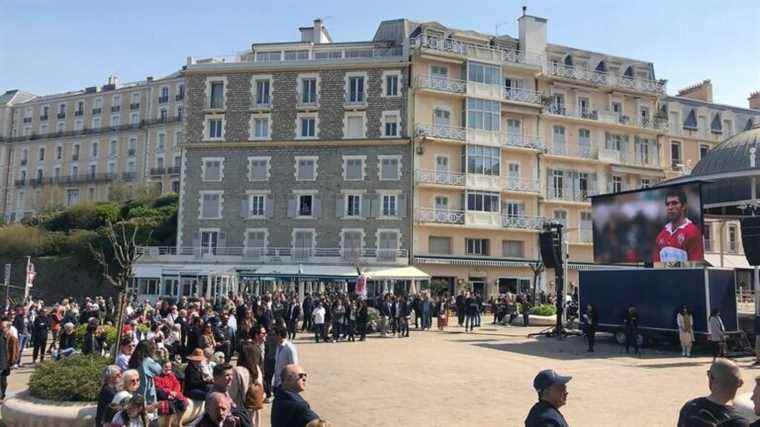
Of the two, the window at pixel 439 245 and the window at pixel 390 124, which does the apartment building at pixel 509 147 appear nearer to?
the window at pixel 439 245

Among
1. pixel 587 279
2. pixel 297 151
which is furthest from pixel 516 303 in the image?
pixel 297 151

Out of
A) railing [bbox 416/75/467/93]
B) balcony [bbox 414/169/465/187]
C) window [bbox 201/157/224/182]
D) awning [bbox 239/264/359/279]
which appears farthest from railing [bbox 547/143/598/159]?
window [bbox 201/157/224/182]

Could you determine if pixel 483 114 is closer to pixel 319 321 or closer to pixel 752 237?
pixel 319 321

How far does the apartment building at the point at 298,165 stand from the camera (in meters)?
42.7

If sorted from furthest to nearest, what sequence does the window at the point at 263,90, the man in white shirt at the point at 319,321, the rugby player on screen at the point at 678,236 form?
the window at the point at 263,90, the man in white shirt at the point at 319,321, the rugby player on screen at the point at 678,236

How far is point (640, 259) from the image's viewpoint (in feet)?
74.8

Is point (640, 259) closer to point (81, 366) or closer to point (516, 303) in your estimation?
point (516, 303)

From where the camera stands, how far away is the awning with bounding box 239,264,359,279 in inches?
1515

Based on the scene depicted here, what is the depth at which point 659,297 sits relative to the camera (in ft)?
69.6

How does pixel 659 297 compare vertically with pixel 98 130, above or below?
below

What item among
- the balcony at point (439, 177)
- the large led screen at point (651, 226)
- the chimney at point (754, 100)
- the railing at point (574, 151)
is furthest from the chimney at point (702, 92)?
the large led screen at point (651, 226)

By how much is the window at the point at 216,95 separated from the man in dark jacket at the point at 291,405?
1656 inches

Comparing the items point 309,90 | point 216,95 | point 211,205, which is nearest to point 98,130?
point 216,95

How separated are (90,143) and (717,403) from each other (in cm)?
8303
